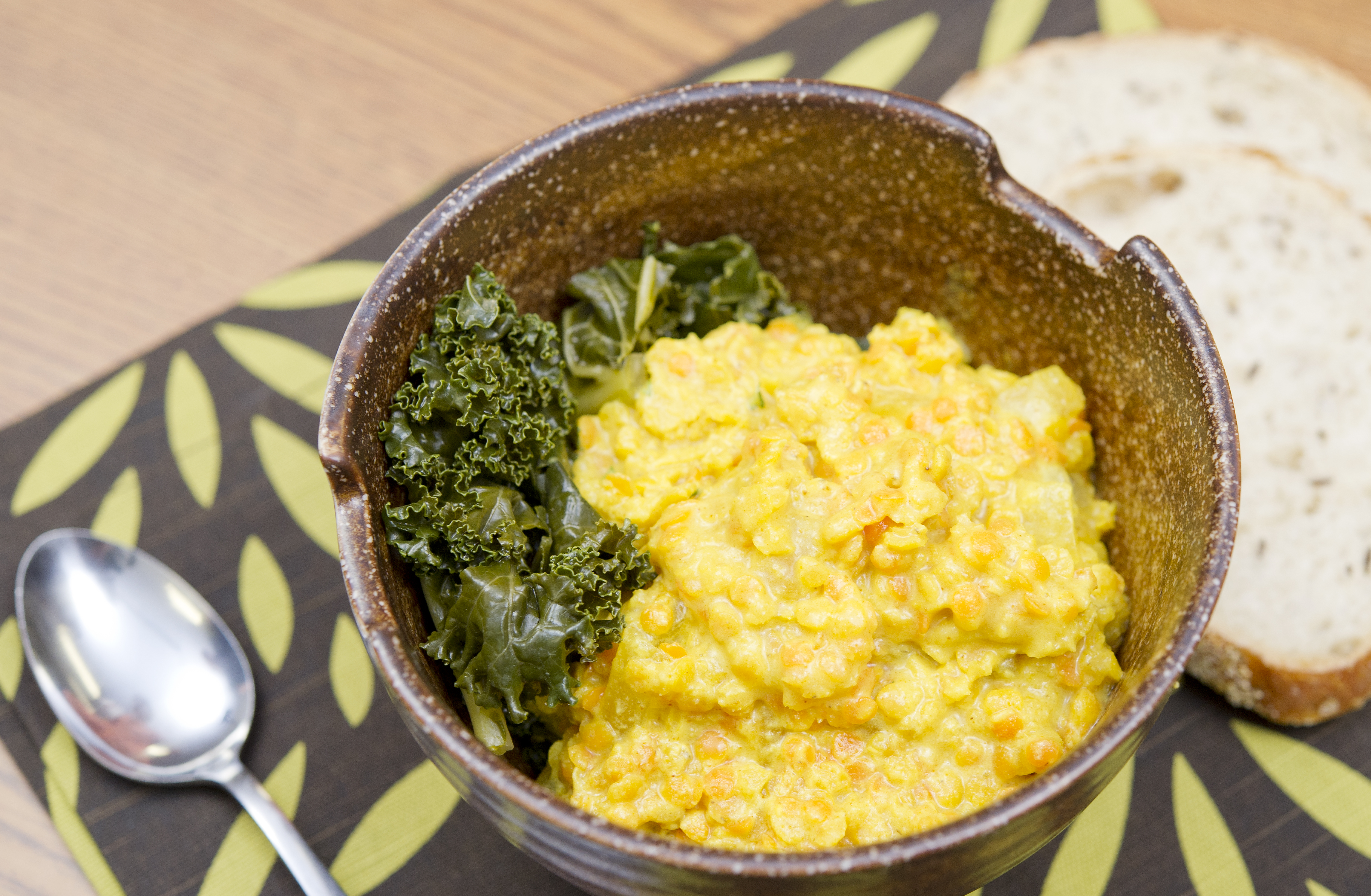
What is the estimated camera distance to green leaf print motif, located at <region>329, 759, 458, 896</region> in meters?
2.68

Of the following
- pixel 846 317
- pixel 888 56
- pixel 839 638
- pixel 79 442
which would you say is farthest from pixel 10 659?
pixel 888 56

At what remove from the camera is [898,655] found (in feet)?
7.12

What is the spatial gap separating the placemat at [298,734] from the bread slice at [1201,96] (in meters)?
2.01

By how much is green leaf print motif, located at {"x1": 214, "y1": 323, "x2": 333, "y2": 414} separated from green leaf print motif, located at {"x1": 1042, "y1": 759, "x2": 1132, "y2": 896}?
2.47m

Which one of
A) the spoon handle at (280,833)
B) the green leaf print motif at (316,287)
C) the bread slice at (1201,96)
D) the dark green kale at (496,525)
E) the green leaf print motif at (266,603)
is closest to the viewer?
the dark green kale at (496,525)

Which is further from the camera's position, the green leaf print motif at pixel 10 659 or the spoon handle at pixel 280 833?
the green leaf print motif at pixel 10 659

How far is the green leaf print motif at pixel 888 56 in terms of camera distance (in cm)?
379

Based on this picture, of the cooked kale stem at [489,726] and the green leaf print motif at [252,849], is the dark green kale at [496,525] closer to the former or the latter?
the cooked kale stem at [489,726]

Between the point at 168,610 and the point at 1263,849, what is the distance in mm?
2983

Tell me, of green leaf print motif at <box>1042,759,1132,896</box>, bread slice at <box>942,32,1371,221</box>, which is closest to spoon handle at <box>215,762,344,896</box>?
green leaf print motif at <box>1042,759,1132,896</box>

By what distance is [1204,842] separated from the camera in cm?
274

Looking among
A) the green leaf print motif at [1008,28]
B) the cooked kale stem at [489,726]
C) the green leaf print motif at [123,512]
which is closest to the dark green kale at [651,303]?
the cooked kale stem at [489,726]

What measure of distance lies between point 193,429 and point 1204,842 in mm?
3085

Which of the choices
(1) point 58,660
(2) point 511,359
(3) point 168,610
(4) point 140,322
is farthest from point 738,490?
(4) point 140,322
